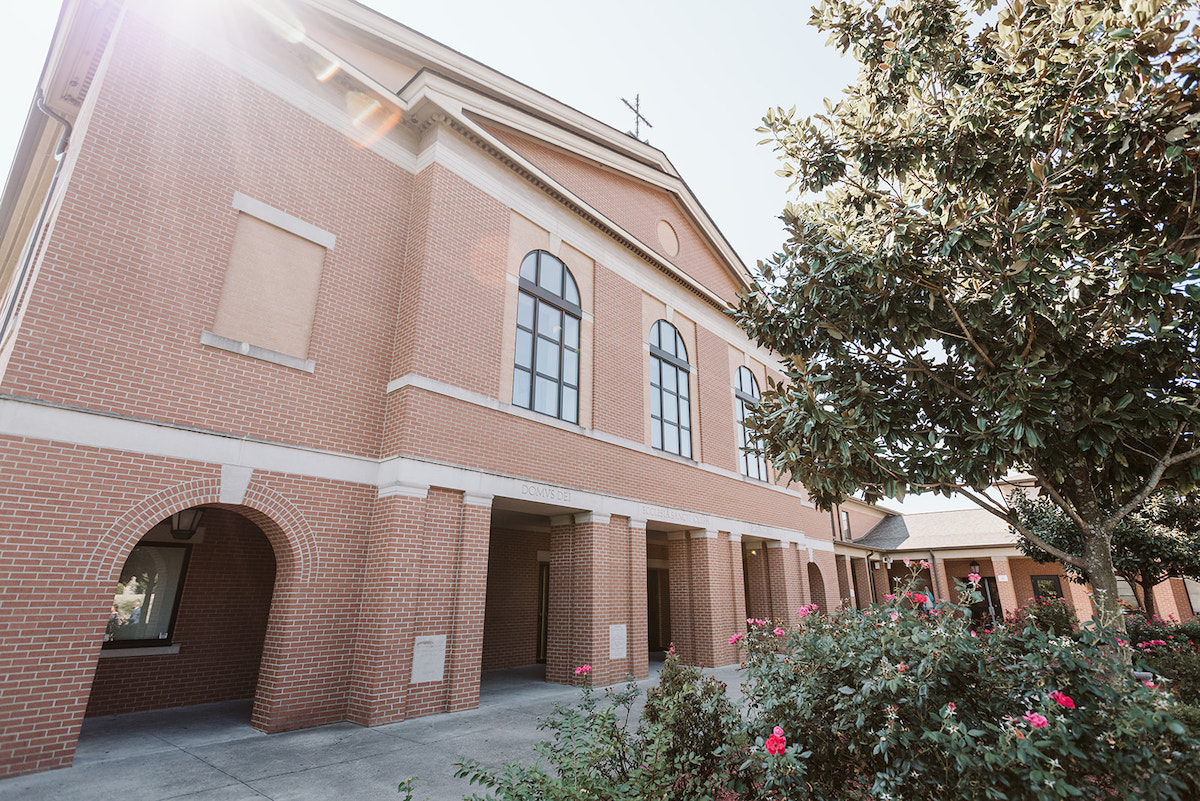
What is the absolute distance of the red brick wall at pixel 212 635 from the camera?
8.23m

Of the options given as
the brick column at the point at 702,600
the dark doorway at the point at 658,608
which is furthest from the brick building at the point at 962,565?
the brick column at the point at 702,600

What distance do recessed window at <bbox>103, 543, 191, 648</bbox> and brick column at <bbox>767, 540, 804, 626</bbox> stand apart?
1527 cm

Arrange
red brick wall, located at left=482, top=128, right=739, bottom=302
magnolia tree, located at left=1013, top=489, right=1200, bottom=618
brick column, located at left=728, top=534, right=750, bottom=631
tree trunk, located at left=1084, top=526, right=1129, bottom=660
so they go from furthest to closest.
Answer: magnolia tree, located at left=1013, top=489, right=1200, bottom=618 → brick column, located at left=728, top=534, right=750, bottom=631 → red brick wall, located at left=482, top=128, right=739, bottom=302 → tree trunk, located at left=1084, top=526, right=1129, bottom=660

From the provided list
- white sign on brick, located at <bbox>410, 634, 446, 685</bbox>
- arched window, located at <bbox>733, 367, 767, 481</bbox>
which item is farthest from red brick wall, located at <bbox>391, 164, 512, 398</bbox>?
arched window, located at <bbox>733, 367, 767, 481</bbox>

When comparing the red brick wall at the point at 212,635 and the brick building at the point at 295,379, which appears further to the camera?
the red brick wall at the point at 212,635

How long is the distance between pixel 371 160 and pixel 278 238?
249cm

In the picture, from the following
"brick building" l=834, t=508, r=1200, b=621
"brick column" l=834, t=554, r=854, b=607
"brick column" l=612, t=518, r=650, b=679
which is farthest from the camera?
"brick column" l=834, t=554, r=854, b=607

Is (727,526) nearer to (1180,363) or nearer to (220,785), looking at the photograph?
(1180,363)

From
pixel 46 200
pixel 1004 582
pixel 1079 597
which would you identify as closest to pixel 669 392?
pixel 46 200

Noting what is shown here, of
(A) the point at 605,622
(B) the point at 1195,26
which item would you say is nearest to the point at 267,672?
(A) the point at 605,622

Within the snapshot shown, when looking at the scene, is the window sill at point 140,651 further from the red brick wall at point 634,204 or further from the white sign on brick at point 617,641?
the red brick wall at point 634,204

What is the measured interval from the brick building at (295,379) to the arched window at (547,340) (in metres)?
0.06

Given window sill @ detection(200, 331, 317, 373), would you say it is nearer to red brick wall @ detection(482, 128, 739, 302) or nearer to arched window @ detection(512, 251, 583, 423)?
arched window @ detection(512, 251, 583, 423)

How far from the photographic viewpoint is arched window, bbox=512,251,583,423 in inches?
453
